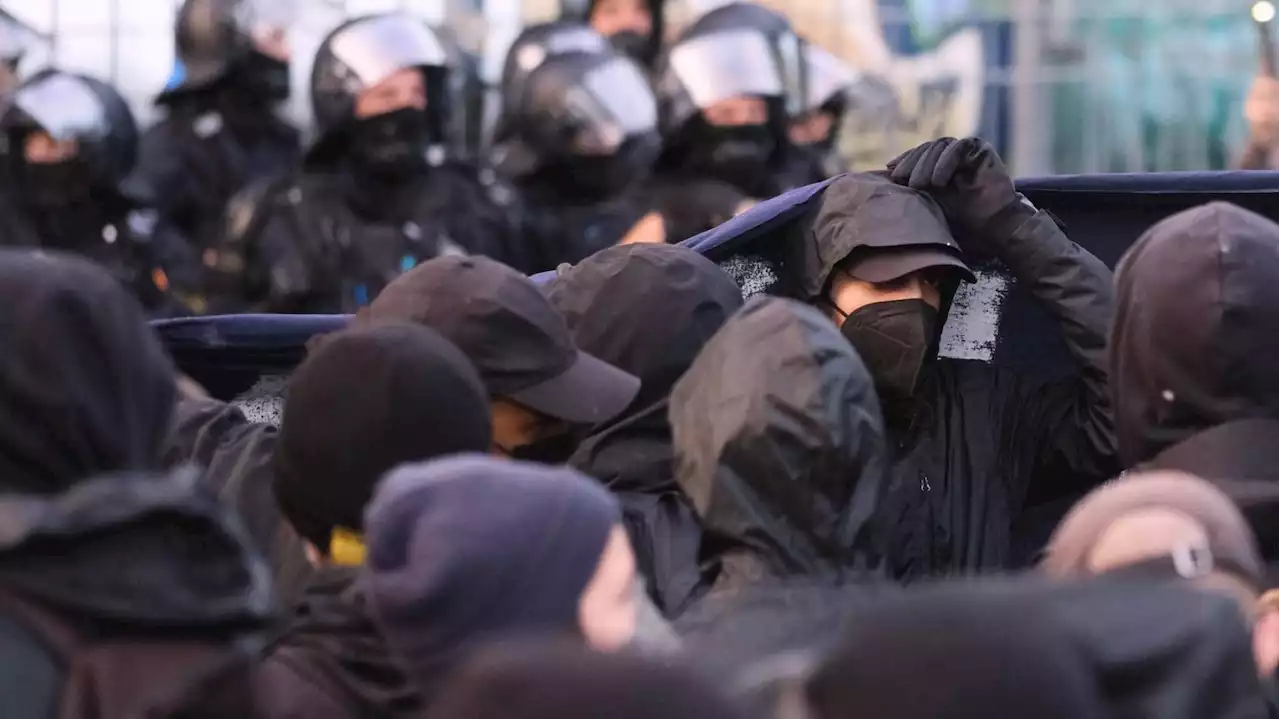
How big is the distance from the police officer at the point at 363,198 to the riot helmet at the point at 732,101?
75 centimetres

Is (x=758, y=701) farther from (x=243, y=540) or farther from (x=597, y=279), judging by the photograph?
(x=597, y=279)

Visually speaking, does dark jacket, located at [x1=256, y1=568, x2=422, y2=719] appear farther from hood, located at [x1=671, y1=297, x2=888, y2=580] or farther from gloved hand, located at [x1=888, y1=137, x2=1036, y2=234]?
gloved hand, located at [x1=888, y1=137, x2=1036, y2=234]

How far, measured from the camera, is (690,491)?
234cm

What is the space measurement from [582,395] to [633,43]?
531cm

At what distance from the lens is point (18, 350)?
1.81 m

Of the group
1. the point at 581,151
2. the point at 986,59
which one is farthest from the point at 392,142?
the point at 986,59

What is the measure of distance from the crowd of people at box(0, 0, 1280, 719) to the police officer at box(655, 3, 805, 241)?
112 inches

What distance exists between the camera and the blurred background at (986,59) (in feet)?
Answer: 25.9

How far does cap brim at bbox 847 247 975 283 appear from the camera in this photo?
121 inches

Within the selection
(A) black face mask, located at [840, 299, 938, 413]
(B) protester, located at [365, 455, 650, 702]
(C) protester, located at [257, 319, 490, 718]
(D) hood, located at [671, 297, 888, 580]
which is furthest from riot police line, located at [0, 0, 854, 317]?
(B) protester, located at [365, 455, 650, 702]

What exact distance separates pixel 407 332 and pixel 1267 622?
0.98m

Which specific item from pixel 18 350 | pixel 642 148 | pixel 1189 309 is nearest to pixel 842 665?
pixel 18 350

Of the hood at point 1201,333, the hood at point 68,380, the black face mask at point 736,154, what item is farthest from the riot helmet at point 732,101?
the hood at point 68,380

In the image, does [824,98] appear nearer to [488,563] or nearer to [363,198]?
[363,198]
